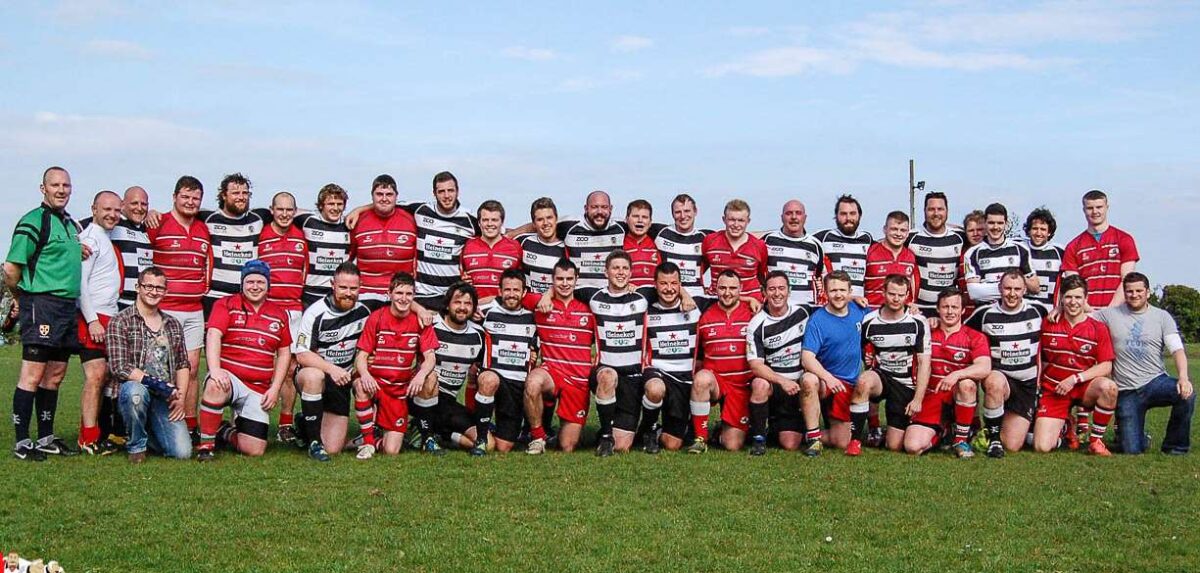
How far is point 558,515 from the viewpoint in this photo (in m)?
5.57

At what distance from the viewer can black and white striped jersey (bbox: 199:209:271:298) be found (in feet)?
27.0

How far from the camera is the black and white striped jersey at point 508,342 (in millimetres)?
8039

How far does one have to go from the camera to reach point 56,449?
7500 mm

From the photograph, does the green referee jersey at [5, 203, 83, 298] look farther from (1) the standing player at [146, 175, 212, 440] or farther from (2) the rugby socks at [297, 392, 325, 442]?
(2) the rugby socks at [297, 392, 325, 442]

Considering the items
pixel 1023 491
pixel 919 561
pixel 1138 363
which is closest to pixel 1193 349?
pixel 1138 363

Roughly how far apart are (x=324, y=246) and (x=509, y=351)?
5.63 feet

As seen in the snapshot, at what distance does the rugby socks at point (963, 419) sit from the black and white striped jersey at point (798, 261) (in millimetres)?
1465

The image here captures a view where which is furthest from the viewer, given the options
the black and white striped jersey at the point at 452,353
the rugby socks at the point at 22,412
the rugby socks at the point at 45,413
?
the black and white striped jersey at the point at 452,353

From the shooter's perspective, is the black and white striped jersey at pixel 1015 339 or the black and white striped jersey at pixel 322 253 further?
the black and white striped jersey at pixel 322 253

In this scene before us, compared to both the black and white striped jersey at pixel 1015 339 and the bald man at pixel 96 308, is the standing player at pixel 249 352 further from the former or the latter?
the black and white striped jersey at pixel 1015 339

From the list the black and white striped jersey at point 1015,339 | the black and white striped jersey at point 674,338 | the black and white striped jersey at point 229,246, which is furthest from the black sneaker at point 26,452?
the black and white striped jersey at point 1015,339

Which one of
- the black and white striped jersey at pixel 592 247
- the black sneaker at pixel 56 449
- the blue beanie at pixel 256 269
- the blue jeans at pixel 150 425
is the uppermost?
the black and white striped jersey at pixel 592 247

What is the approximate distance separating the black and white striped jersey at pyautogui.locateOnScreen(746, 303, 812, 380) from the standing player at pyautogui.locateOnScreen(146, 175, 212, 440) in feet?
13.4

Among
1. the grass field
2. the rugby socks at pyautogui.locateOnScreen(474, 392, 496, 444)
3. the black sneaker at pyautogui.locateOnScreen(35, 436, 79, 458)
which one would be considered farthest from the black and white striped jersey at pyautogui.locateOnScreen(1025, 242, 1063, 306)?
the black sneaker at pyautogui.locateOnScreen(35, 436, 79, 458)
